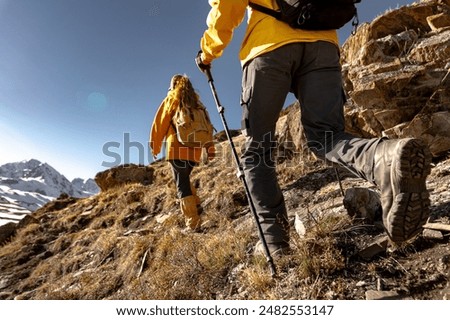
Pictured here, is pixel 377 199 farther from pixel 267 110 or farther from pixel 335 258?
pixel 267 110

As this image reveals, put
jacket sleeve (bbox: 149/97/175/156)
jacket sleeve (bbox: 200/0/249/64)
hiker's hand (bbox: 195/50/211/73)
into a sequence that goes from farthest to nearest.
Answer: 1. jacket sleeve (bbox: 149/97/175/156)
2. hiker's hand (bbox: 195/50/211/73)
3. jacket sleeve (bbox: 200/0/249/64)

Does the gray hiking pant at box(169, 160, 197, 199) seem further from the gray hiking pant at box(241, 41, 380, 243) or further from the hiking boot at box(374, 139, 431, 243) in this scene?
the hiking boot at box(374, 139, 431, 243)

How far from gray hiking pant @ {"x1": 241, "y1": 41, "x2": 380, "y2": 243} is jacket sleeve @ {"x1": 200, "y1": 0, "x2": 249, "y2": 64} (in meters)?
0.32

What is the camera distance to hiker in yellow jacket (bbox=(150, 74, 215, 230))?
638 centimetres

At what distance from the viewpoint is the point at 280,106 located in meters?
2.80

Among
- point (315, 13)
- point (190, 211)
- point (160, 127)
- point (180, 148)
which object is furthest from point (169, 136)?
point (315, 13)

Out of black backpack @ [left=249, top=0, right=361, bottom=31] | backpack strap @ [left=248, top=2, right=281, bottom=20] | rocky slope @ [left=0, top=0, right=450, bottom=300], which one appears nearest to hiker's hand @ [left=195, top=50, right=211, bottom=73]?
backpack strap @ [left=248, top=2, right=281, bottom=20]

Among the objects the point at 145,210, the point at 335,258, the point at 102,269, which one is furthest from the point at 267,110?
the point at 145,210

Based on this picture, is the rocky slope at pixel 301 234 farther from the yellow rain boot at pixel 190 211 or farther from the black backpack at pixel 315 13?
the black backpack at pixel 315 13

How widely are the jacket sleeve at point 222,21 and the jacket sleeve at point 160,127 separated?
3.78 m

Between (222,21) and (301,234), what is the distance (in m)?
2.08

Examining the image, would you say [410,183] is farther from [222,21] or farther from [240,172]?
[222,21]

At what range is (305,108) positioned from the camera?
2691mm

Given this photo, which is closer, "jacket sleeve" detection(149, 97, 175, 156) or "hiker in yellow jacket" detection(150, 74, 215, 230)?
"hiker in yellow jacket" detection(150, 74, 215, 230)
